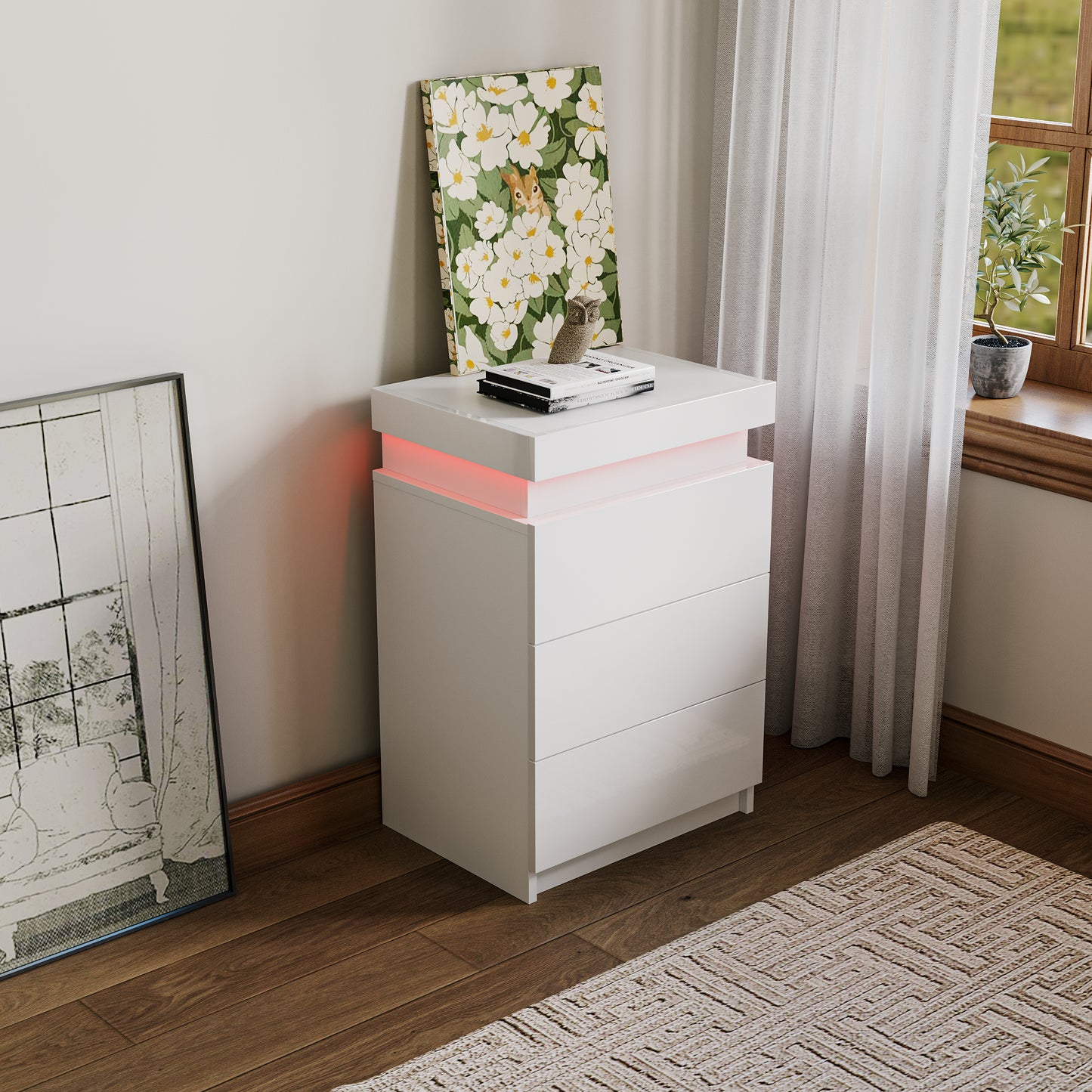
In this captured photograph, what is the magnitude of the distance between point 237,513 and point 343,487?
0.21m

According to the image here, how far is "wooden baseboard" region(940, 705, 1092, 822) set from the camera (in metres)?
2.70

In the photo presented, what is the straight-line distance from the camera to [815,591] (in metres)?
2.87

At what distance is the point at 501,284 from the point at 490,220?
0.11 m

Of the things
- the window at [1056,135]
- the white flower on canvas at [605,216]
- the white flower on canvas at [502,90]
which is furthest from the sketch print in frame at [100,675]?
the window at [1056,135]

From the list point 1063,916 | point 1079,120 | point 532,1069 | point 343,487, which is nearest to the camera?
point 532,1069

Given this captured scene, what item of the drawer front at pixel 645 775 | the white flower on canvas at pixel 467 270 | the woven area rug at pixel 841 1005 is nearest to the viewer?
the woven area rug at pixel 841 1005

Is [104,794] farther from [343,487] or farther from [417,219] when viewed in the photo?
[417,219]

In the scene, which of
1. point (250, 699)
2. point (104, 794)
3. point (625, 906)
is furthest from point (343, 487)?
point (625, 906)

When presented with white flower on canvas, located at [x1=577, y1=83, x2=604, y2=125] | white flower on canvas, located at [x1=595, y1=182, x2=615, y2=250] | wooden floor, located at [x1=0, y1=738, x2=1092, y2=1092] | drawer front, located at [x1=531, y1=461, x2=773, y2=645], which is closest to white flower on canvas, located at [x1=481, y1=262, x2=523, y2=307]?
white flower on canvas, located at [x1=595, y1=182, x2=615, y2=250]

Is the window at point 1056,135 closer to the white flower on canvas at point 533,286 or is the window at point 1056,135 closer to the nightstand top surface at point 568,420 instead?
the nightstand top surface at point 568,420

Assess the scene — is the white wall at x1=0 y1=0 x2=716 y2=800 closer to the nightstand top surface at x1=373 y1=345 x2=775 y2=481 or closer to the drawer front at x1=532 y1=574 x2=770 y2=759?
the nightstand top surface at x1=373 y1=345 x2=775 y2=481

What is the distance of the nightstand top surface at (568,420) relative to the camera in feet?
7.34

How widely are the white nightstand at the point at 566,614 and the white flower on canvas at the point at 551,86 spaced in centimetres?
49

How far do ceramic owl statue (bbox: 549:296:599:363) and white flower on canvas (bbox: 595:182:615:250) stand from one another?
288mm
